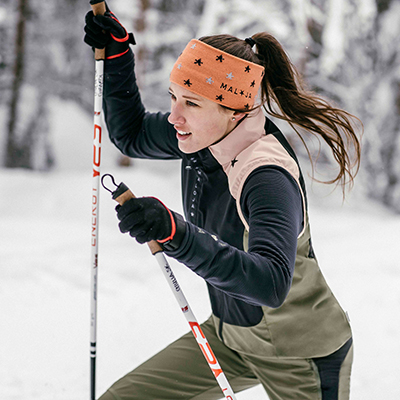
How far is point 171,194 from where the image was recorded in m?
7.11

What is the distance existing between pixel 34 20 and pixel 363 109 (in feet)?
17.5

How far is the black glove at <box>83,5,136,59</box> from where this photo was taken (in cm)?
153

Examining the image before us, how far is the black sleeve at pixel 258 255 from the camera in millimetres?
1000

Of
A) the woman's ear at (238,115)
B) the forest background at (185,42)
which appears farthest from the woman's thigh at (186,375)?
the forest background at (185,42)

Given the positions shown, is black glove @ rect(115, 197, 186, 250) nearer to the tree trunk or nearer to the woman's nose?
the woman's nose

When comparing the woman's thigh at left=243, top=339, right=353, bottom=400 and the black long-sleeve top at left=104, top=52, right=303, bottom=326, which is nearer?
the black long-sleeve top at left=104, top=52, right=303, bottom=326

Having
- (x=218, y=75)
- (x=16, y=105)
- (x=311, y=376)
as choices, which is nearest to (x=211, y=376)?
(x=311, y=376)

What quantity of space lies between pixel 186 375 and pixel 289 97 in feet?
3.10

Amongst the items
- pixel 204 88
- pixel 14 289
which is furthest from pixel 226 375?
pixel 14 289

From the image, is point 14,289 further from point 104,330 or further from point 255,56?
point 255,56

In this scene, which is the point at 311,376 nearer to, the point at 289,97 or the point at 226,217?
the point at 226,217

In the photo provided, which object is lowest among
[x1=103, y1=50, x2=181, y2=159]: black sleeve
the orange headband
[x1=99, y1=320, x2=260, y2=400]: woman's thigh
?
[x1=99, y1=320, x2=260, y2=400]: woman's thigh

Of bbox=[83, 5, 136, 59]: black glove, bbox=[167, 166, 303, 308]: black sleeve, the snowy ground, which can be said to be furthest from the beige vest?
the snowy ground

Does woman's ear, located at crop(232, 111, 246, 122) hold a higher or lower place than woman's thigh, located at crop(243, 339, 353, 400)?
higher
